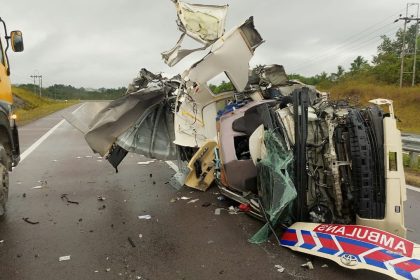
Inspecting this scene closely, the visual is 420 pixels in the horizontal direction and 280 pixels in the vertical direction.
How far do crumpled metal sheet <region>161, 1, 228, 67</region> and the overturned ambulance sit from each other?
16 mm

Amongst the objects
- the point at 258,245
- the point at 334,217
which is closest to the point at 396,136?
the point at 334,217

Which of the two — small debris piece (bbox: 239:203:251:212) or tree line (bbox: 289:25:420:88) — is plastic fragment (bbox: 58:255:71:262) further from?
tree line (bbox: 289:25:420:88)

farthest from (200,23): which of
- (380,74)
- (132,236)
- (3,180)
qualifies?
(380,74)

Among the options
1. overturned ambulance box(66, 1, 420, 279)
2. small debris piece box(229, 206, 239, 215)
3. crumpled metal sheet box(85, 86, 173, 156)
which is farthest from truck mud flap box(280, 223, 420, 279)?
crumpled metal sheet box(85, 86, 173, 156)

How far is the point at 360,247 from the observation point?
3773mm

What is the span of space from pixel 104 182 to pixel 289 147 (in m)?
4.09

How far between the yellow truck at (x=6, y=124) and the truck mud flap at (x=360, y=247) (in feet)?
11.8

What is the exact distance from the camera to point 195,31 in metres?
6.52

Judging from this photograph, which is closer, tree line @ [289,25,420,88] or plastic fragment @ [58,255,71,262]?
plastic fragment @ [58,255,71,262]

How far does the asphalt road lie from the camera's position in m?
3.78

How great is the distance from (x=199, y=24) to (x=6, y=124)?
3128 mm

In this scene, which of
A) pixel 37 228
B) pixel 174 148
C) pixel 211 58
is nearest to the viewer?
pixel 37 228

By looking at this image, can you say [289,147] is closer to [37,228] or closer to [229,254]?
[229,254]

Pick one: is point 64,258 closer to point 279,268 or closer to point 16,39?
point 279,268
